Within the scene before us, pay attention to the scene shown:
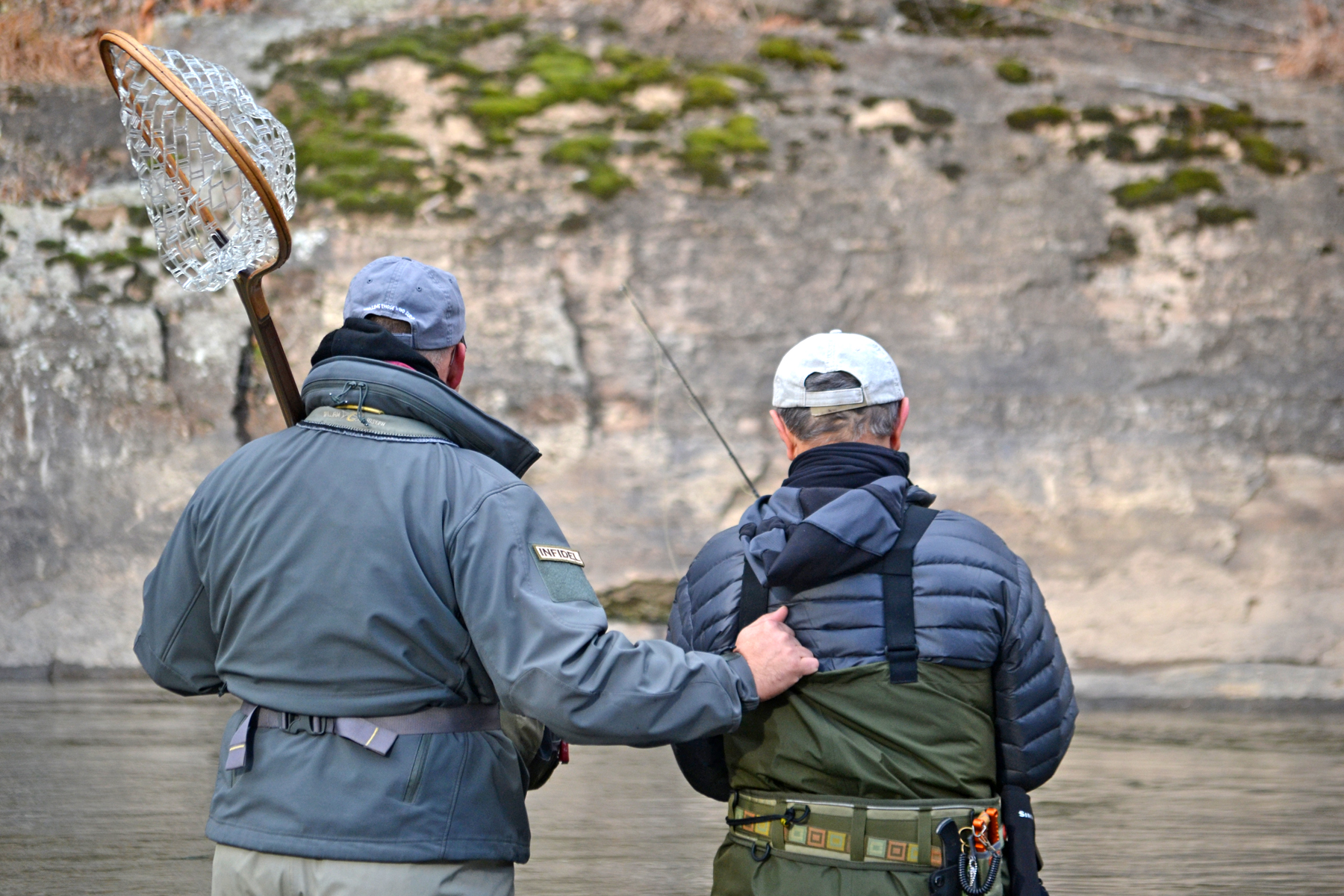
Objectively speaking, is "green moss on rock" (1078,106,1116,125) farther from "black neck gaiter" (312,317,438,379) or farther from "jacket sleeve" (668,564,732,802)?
"black neck gaiter" (312,317,438,379)

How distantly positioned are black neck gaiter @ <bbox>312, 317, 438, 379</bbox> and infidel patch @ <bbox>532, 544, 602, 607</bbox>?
356 millimetres

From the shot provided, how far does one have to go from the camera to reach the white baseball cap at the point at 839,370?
217 cm

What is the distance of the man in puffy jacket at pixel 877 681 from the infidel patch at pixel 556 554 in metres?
0.31

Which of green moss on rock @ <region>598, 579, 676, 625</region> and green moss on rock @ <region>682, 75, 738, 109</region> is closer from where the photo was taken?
green moss on rock @ <region>598, 579, 676, 625</region>

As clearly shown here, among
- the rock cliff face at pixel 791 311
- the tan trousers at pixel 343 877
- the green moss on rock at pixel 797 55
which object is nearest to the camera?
the tan trousers at pixel 343 877

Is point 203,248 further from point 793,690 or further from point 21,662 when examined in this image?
point 21,662

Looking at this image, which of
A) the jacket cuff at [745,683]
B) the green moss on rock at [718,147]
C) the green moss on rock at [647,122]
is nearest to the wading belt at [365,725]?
the jacket cuff at [745,683]

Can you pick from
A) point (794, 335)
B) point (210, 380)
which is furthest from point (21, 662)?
point (794, 335)

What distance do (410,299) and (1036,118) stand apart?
7.89 meters

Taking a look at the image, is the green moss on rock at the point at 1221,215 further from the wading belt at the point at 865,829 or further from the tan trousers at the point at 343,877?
the tan trousers at the point at 343,877

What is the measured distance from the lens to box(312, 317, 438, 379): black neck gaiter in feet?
6.81

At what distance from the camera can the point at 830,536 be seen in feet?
6.69

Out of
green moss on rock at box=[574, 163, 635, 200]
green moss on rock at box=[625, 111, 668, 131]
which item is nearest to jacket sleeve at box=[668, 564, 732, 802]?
green moss on rock at box=[574, 163, 635, 200]

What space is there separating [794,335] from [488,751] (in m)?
6.93
